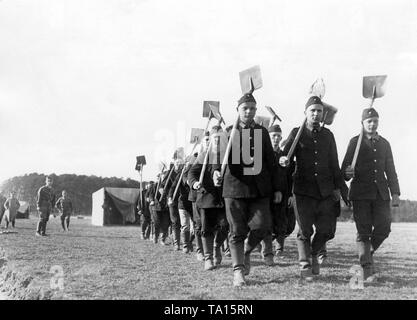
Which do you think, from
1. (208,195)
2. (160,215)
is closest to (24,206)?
(160,215)

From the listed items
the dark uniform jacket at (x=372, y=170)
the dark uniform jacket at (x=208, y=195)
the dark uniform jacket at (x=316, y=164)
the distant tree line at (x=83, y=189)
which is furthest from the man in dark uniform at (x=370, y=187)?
the distant tree line at (x=83, y=189)

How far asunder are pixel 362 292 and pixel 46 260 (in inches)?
204

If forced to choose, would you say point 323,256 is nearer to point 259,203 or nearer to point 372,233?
point 372,233

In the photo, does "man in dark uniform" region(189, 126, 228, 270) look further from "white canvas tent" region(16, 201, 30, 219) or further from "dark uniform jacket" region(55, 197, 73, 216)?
"white canvas tent" region(16, 201, 30, 219)

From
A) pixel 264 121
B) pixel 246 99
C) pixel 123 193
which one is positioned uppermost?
pixel 264 121

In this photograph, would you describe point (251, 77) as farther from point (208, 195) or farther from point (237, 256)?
point (237, 256)

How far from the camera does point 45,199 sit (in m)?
16.1

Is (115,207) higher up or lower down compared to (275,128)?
lower down

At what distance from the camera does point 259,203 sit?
577 cm

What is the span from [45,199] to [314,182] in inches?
479

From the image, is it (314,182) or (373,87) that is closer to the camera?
(314,182)

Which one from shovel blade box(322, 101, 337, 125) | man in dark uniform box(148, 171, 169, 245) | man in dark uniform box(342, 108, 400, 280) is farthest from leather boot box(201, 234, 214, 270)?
man in dark uniform box(148, 171, 169, 245)

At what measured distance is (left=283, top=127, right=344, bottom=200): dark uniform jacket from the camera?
598 centimetres
